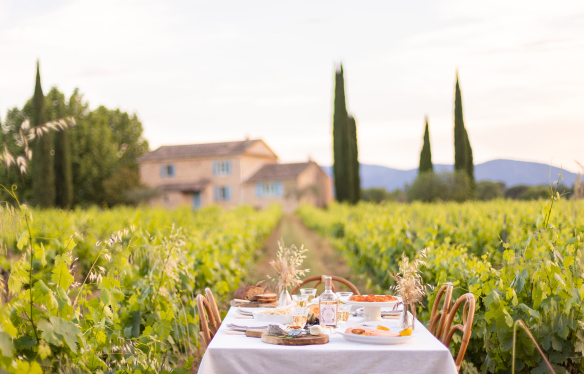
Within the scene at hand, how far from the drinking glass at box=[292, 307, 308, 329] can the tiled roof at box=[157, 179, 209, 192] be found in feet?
114

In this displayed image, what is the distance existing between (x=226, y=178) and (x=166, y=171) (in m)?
5.34

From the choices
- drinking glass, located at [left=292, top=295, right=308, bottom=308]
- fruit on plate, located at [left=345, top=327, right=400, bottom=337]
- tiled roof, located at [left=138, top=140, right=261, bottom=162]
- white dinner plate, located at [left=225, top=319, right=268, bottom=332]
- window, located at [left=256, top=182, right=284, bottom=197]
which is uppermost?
tiled roof, located at [left=138, top=140, right=261, bottom=162]

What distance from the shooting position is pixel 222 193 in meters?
37.5

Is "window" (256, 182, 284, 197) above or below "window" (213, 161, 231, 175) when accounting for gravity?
below

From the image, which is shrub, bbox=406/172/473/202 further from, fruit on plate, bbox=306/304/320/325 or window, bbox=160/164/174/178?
fruit on plate, bbox=306/304/320/325

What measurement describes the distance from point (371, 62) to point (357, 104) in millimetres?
20060

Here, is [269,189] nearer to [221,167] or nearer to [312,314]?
[221,167]

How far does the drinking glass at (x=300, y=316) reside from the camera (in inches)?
103

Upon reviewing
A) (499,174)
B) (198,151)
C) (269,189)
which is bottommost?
(269,189)

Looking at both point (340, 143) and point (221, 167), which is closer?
point (340, 143)

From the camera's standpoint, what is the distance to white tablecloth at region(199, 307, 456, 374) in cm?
219

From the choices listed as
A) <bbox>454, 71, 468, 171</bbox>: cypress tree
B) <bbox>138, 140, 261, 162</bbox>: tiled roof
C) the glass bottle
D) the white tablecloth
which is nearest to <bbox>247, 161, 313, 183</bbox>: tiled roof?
<bbox>138, 140, 261, 162</bbox>: tiled roof

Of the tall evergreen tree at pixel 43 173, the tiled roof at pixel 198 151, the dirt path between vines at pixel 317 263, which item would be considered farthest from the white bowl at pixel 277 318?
the tiled roof at pixel 198 151

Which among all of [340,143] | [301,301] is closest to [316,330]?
[301,301]
